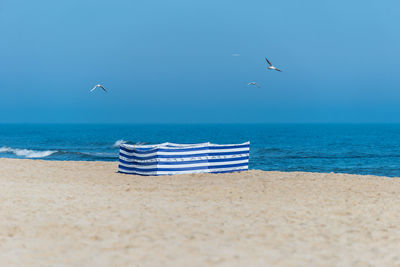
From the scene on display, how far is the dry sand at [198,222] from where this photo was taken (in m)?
7.27

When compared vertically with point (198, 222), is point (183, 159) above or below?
above

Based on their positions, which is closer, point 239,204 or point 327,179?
point 239,204

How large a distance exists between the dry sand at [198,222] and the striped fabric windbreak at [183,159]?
164 cm

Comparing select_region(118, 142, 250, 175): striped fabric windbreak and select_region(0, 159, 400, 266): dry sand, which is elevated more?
select_region(118, 142, 250, 175): striped fabric windbreak

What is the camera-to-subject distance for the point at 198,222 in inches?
379

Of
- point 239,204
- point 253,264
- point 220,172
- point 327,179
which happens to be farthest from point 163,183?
point 253,264

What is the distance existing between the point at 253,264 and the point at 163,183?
9.35 meters

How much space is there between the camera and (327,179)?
17.1 meters

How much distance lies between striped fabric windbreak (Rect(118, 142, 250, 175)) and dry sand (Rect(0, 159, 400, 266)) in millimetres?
1638

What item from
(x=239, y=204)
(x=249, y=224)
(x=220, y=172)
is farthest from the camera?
(x=220, y=172)

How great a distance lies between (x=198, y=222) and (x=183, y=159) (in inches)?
341

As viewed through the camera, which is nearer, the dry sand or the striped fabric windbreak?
the dry sand

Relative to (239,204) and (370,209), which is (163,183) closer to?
(239,204)

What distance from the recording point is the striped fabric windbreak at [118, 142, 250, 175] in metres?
17.9
